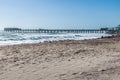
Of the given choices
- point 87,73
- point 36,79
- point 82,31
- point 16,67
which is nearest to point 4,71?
point 16,67

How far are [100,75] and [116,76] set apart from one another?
39 cm

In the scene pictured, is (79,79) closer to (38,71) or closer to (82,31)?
(38,71)

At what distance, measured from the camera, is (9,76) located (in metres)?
5.96

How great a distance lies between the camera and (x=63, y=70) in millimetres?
6570

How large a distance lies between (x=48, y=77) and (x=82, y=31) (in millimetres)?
74533

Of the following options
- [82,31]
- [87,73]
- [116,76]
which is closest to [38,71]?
[87,73]

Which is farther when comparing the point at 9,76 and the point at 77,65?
the point at 77,65

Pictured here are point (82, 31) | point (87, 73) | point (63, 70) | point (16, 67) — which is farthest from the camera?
point (82, 31)

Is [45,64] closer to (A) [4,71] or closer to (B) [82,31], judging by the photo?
(A) [4,71]

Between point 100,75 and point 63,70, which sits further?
point 63,70

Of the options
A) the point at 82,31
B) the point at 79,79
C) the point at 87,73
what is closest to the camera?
the point at 79,79

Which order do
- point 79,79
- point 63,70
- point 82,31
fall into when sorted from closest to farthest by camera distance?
point 79,79 < point 63,70 < point 82,31

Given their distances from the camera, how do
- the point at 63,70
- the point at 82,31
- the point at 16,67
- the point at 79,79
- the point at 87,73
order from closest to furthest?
the point at 79,79
the point at 87,73
the point at 63,70
the point at 16,67
the point at 82,31

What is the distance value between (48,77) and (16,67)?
1.60 m
